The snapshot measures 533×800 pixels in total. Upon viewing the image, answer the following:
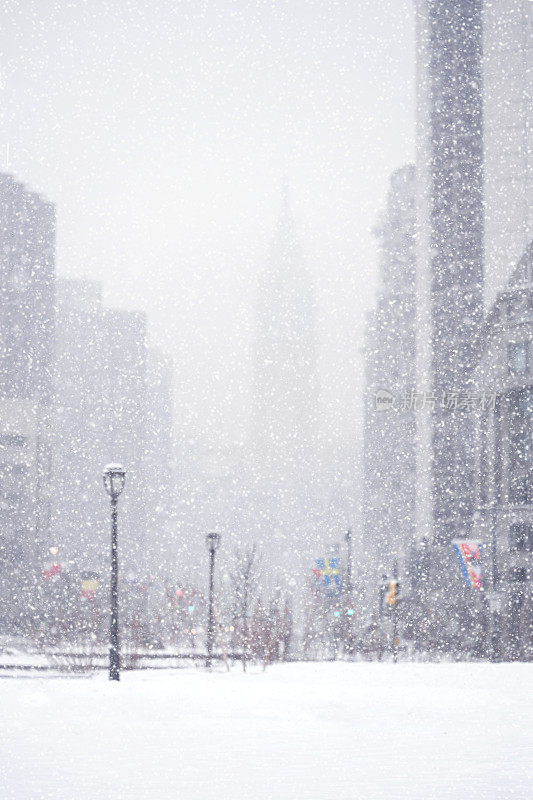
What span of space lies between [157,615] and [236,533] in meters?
139

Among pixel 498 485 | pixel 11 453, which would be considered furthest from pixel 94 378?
pixel 498 485

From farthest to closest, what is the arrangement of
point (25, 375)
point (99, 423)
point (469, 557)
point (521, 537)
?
point (99, 423) → point (25, 375) → point (521, 537) → point (469, 557)

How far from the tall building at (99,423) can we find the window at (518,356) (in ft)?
351

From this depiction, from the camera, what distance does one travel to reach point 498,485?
192 ft

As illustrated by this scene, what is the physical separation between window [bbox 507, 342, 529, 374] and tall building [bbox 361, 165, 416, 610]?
196ft

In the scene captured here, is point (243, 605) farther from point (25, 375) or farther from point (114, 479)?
point (25, 375)

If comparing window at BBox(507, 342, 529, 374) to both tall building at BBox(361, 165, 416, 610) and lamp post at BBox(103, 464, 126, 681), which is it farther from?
tall building at BBox(361, 165, 416, 610)

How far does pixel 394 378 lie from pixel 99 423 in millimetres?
65650

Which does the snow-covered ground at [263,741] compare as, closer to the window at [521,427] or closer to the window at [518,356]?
the window at [518,356]

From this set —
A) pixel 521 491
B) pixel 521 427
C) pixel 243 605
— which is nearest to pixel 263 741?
pixel 243 605

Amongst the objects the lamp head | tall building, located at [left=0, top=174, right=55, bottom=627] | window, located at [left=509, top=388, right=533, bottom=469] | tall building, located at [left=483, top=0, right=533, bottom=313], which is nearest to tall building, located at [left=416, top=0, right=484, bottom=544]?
tall building, located at [left=483, top=0, right=533, bottom=313]

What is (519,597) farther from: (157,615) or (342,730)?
(342,730)

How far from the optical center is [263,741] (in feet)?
34.3

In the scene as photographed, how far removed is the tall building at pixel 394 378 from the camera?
403ft
